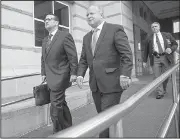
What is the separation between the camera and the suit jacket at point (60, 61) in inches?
90.8

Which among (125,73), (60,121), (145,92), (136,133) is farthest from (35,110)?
(145,92)

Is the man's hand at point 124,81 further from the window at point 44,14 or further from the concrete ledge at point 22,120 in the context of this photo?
the window at point 44,14

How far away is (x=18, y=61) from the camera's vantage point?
473cm

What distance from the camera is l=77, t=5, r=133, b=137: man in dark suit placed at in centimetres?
181

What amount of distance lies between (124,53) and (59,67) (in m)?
0.94

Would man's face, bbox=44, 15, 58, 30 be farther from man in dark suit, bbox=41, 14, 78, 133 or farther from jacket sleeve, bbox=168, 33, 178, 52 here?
jacket sleeve, bbox=168, 33, 178, 52

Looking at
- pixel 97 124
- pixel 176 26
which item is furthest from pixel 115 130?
pixel 176 26

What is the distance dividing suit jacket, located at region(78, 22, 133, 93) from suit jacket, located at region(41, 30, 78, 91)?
50 cm

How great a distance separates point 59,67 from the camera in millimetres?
2373

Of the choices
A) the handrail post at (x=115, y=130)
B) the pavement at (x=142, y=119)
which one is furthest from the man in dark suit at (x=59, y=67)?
the handrail post at (x=115, y=130)

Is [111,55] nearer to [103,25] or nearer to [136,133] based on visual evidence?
[103,25]

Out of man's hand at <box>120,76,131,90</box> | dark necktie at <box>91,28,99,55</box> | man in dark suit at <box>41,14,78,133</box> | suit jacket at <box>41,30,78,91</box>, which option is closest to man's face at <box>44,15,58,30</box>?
man in dark suit at <box>41,14,78,133</box>

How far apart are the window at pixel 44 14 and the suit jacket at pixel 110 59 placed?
156 inches

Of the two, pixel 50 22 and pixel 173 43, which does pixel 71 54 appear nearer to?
pixel 50 22
